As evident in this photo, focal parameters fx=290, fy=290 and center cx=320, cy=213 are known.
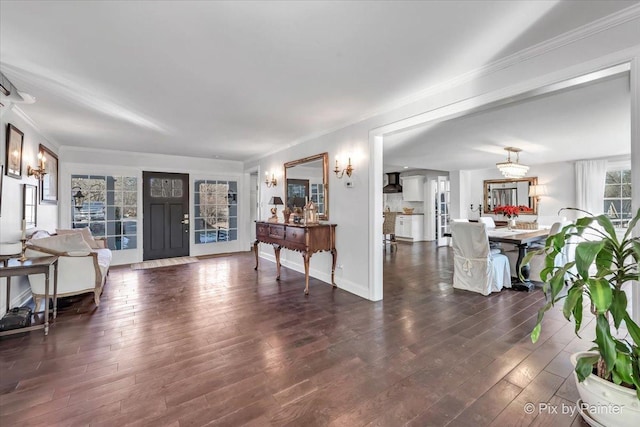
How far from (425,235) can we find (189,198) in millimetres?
7122

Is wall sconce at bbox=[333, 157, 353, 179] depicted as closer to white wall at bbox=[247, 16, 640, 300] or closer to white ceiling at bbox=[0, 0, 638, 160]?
white wall at bbox=[247, 16, 640, 300]

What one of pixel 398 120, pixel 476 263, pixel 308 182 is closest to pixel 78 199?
pixel 308 182

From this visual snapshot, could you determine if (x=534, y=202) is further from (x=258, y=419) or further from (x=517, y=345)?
(x=258, y=419)

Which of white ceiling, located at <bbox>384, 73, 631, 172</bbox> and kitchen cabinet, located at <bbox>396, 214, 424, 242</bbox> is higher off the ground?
white ceiling, located at <bbox>384, 73, 631, 172</bbox>

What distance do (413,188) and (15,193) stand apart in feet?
29.3

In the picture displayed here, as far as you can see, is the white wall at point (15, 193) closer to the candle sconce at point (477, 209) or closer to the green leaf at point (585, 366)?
the green leaf at point (585, 366)

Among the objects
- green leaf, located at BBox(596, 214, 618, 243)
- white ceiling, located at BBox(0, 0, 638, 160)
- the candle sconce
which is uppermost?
white ceiling, located at BBox(0, 0, 638, 160)

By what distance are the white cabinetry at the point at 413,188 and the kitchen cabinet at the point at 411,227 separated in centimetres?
58

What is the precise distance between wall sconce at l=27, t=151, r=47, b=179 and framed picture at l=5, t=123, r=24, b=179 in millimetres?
424

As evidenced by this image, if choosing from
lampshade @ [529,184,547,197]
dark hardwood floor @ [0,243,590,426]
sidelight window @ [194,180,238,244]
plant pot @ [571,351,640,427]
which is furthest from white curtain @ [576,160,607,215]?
sidelight window @ [194,180,238,244]

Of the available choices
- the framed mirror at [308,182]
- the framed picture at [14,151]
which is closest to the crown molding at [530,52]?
the framed mirror at [308,182]

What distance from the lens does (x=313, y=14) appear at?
1.84 metres

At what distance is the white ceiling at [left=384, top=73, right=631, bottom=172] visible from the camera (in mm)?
3139

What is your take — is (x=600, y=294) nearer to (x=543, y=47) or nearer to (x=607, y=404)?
(x=607, y=404)
